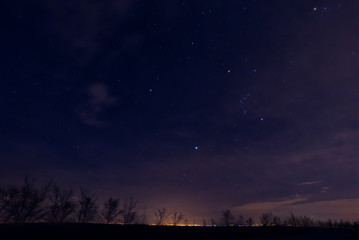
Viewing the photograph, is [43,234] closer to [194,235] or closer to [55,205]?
[194,235]

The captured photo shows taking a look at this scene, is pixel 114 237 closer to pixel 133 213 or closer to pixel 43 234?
pixel 43 234

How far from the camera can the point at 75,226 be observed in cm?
1532

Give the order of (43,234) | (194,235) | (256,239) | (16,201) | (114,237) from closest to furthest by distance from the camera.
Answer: (43,234)
(114,237)
(194,235)
(256,239)
(16,201)

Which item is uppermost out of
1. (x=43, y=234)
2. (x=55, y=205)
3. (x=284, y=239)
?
(x=55, y=205)

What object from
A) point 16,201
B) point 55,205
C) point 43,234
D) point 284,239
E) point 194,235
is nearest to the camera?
point 43,234

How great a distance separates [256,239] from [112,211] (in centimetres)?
7053

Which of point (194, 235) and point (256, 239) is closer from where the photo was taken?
point (194, 235)

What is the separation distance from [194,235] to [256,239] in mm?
5267

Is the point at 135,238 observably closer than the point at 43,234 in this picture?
No

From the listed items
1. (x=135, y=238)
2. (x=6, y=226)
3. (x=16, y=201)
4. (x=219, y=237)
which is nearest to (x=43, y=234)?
(x=6, y=226)

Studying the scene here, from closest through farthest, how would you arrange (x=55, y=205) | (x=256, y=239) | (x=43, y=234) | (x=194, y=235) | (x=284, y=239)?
(x=43, y=234) → (x=194, y=235) → (x=256, y=239) → (x=284, y=239) → (x=55, y=205)

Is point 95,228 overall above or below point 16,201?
→ below

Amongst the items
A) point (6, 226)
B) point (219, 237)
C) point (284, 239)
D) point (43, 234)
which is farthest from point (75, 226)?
point (284, 239)

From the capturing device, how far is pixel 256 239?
18.6 metres
